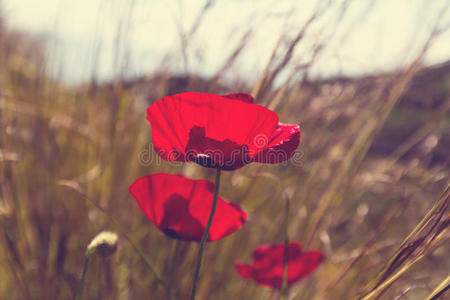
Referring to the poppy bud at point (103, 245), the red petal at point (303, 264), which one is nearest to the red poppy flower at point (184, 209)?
the poppy bud at point (103, 245)

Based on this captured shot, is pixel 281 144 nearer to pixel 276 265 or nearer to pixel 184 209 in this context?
pixel 184 209

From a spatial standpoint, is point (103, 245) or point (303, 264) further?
point (303, 264)

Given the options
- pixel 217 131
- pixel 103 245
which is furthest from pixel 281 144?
pixel 103 245

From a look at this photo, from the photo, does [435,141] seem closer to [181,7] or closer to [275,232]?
[275,232]

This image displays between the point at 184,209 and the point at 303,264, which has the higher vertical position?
the point at 184,209

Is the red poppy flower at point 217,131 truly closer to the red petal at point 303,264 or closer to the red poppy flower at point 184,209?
the red poppy flower at point 184,209

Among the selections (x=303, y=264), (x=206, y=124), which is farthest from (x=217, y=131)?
(x=303, y=264)

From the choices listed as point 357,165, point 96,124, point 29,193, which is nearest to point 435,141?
point 357,165
